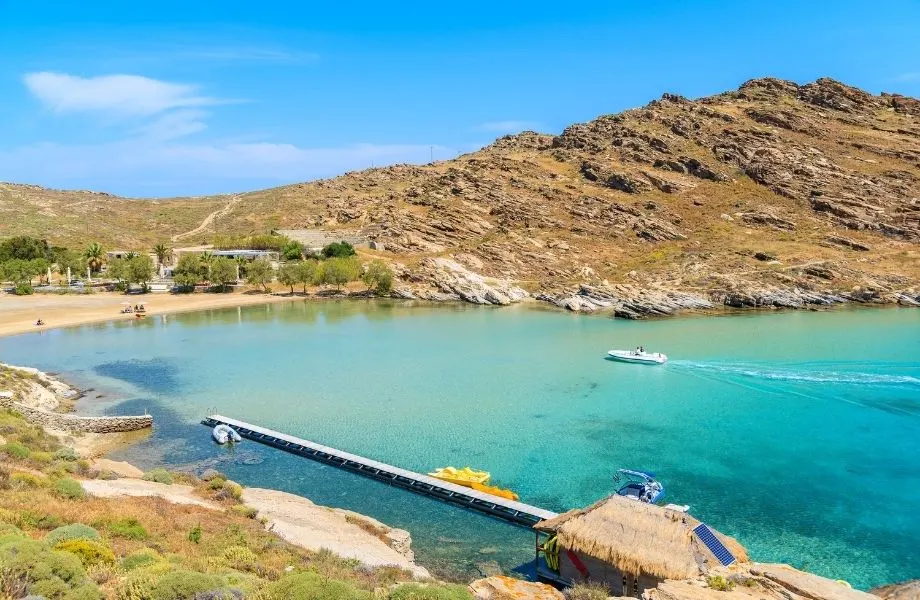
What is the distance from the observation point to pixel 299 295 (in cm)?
9138

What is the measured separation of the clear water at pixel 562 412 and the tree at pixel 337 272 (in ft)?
81.7

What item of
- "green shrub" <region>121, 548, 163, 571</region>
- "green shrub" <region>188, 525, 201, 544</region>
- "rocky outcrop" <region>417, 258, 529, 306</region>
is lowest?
"green shrub" <region>188, 525, 201, 544</region>

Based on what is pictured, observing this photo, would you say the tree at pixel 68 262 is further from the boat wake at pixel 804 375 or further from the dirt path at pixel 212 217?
the boat wake at pixel 804 375

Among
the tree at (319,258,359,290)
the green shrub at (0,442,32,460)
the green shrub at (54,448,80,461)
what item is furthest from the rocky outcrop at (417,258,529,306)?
the green shrub at (0,442,32,460)

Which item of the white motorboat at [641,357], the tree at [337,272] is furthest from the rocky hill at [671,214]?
the white motorboat at [641,357]

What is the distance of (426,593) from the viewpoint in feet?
38.8

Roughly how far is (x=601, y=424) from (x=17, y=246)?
99.0 m

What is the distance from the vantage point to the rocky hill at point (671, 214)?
270 feet

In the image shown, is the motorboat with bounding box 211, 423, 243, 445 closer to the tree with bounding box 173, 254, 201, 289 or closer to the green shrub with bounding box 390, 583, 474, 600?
the green shrub with bounding box 390, 583, 474, 600

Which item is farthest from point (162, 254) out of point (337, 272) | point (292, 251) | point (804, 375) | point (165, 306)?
point (804, 375)

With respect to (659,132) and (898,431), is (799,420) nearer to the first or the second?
(898,431)

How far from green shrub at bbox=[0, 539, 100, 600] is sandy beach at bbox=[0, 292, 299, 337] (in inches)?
2443

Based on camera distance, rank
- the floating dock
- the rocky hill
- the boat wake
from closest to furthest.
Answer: the floating dock < the boat wake < the rocky hill

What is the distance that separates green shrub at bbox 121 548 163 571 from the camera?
12.5 m
